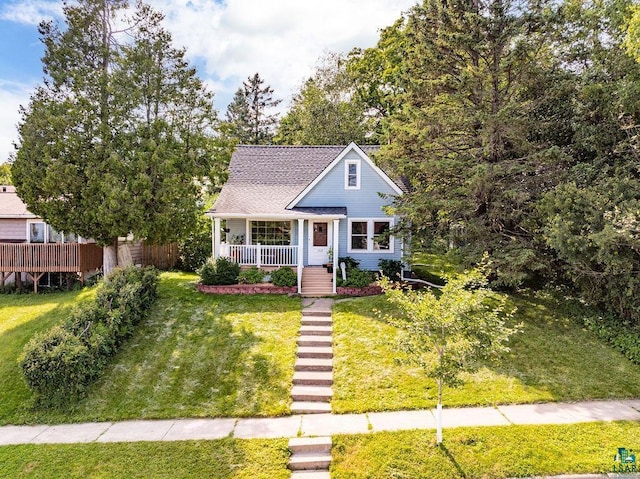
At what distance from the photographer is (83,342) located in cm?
1043

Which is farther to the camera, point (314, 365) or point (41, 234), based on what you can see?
point (41, 234)

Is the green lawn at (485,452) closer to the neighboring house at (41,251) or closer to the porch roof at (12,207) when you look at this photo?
the neighboring house at (41,251)

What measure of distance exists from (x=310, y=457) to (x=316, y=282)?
9.50 metres

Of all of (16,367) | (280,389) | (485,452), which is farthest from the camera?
(16,367)

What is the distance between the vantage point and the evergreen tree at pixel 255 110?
48969mm

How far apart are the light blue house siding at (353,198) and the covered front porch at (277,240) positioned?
0.39 m

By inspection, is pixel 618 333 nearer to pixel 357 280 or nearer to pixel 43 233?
pixel 357 280

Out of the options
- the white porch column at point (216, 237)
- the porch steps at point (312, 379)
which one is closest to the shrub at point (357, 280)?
the white porch column at point (216, 237)

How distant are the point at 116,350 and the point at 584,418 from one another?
37.3ft

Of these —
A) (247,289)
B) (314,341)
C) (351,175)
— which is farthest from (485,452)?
(351,175)

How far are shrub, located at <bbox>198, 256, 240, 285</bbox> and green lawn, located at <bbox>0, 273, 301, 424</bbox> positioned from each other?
3.58ft

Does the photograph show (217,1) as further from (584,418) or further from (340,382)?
(584,418)

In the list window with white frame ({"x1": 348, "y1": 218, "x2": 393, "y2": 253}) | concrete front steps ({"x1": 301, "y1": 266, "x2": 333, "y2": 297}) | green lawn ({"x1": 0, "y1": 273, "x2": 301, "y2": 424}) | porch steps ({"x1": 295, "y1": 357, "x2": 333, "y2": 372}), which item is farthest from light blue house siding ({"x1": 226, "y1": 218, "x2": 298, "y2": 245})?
porch steps ({"x1": 295, "y1": 357, "x2": 333, "y2": 372})

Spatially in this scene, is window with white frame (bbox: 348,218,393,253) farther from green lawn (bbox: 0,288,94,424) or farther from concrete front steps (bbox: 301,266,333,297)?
green lawn (bbox: 0,288,94,424)
